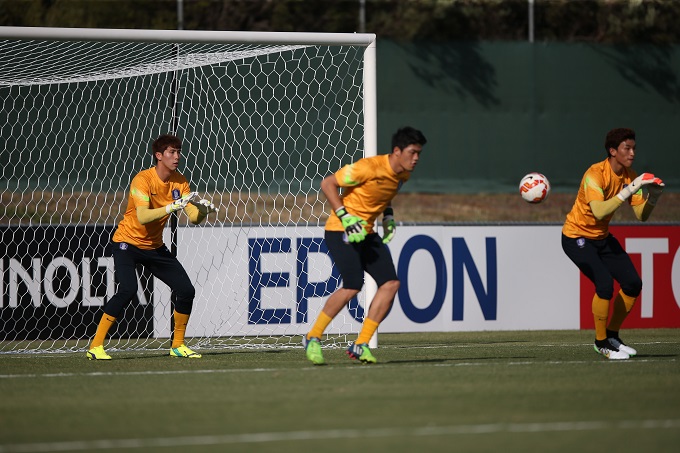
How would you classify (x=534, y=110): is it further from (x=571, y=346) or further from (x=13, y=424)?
(x=13, y=424)

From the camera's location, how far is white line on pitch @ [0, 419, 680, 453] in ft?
18.8

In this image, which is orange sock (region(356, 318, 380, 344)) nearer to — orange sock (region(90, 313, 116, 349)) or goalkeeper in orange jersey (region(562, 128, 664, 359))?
goalkeeper in orange jersey (region(562, 128, 664, 359))

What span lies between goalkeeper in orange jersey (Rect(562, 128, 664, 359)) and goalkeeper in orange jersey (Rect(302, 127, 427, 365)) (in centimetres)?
189

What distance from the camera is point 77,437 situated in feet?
19.7

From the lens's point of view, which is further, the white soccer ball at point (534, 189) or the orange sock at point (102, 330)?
the white soccer ball at point (534, 189)

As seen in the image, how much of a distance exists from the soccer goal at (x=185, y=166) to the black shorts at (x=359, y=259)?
239 cm

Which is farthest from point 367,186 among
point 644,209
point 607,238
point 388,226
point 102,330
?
point 102,330

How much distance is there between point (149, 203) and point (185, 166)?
6138mm

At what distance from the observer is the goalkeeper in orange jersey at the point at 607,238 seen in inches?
396

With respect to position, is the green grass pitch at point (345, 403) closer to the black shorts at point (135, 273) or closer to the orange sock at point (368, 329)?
the orange sock at point (368, 329)

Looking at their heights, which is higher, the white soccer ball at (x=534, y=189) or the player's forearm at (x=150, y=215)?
the white soccer ball at (x=534, y=189)

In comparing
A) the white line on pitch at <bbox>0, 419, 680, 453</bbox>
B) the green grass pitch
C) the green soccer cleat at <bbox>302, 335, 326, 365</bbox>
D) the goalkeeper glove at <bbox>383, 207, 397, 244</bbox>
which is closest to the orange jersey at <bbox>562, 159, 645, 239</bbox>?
the green grass pitch

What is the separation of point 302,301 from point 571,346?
12.2 feet

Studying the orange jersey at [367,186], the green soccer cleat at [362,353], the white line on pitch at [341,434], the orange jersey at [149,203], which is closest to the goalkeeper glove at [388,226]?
the orange jersey at [367,186]
